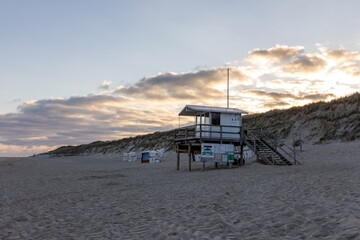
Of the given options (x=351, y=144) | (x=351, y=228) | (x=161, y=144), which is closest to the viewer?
(x=351, y=228)

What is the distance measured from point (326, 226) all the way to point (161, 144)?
170 feet

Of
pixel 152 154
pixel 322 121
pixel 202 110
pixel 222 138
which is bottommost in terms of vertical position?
pixel 152 154

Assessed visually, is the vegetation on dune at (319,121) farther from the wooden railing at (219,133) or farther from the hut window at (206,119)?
the wooden railing at (219,133)

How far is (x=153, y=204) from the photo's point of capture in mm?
10406

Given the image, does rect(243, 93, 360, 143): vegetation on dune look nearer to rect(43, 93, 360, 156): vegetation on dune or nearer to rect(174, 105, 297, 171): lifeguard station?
rect(43, 93, 360, 156): vegetation on dune

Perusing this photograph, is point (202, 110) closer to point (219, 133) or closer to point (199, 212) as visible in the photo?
point (219, 133)

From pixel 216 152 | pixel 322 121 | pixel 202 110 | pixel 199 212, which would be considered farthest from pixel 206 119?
pixel 322 121

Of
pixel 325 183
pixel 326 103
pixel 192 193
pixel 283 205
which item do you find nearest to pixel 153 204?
pixel 192 193

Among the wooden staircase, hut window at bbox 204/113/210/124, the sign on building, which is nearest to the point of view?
the wooden staircase

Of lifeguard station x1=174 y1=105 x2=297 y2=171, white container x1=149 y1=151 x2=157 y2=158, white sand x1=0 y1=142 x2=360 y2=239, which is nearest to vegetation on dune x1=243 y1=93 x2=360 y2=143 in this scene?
lifeguard station x1=174 y1=105 x2=297 y2=171

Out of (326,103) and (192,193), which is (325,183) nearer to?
(192,193)

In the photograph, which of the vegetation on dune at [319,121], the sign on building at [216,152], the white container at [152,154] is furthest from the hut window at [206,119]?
the white container at [152,154]

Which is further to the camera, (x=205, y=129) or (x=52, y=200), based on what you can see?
(x=205, y=129)

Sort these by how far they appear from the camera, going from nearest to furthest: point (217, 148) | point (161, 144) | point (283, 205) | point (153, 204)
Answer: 1. point (283, 205)
2. point (153, 204)
3. point (217, 148)
4. point (161, 144)
